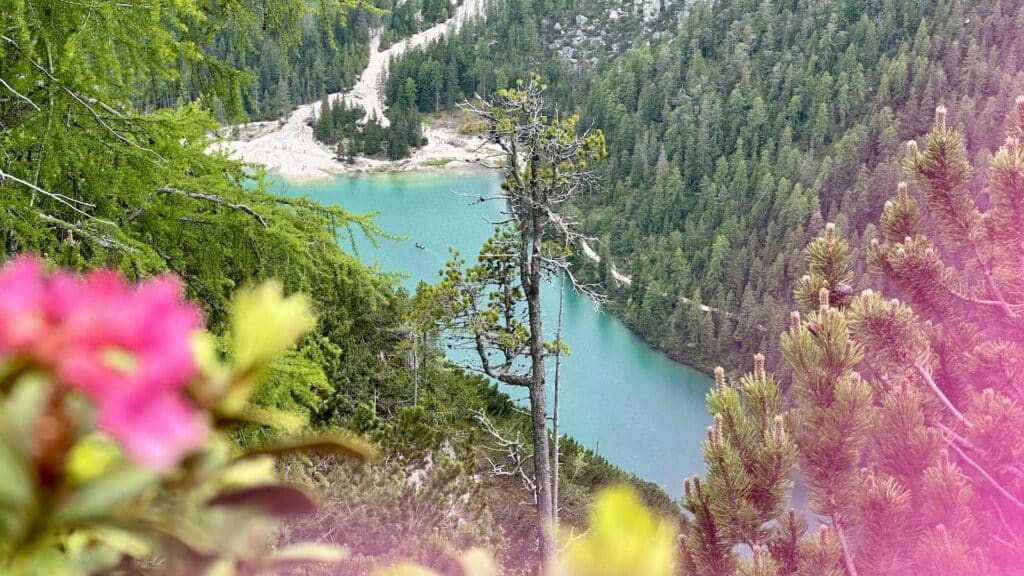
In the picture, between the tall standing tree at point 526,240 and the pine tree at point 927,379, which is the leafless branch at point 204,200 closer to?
the pine tree at point 927,379

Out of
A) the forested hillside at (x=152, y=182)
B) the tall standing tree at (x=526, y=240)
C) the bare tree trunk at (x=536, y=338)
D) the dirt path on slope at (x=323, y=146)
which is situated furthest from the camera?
the dirt path on slope at (x=323, y=146)

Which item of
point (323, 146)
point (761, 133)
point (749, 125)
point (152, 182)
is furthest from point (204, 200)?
point (323, 146)

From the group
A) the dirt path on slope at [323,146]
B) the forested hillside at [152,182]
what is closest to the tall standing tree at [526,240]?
the forested hillside at [152,182]

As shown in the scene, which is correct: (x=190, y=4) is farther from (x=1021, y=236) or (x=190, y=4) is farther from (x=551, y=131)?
(x=551, y=131)

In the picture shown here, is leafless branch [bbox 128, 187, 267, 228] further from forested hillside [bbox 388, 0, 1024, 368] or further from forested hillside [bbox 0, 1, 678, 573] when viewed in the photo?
forested hillside [bbox 388, 0, 1024, 368]

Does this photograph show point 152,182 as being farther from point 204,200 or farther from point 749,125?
point 749,125

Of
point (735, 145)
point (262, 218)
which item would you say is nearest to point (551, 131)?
point (262, 218)

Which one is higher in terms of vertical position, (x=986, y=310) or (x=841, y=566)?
(x=986, y=310)
